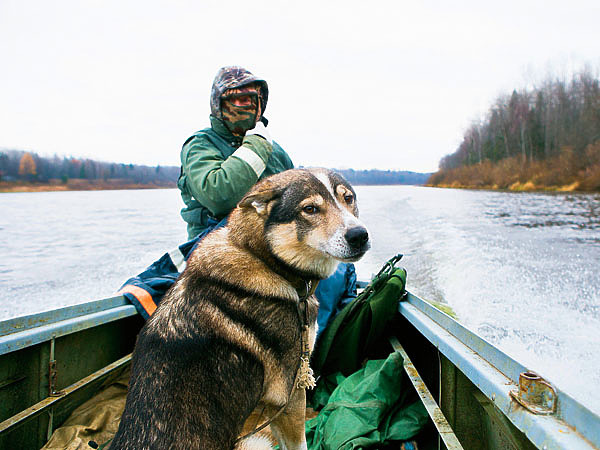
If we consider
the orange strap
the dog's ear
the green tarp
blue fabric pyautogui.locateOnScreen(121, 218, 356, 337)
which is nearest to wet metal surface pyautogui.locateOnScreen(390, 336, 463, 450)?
the green tarp

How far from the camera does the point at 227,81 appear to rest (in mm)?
3250

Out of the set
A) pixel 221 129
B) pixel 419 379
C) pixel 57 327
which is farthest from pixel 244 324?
pixel 221 129

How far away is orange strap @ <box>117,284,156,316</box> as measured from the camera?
2.92 m

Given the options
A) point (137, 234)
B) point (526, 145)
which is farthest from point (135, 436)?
point (526, 145)

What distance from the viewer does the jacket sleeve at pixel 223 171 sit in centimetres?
280

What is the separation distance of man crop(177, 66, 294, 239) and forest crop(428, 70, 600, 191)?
3352 cm

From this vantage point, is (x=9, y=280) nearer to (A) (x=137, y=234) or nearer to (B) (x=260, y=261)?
(A) (x=137, y=234)

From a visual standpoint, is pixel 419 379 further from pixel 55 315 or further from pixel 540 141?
pixel 540 141

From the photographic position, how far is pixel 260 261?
199cm

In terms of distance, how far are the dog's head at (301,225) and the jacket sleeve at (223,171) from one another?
0.70 m

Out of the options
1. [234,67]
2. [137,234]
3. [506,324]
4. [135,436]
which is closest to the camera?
[135,436]

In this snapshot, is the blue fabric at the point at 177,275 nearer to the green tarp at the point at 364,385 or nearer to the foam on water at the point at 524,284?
the green tarp at the point at 364,385

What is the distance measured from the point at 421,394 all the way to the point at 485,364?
56 centimetres

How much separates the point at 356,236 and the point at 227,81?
2.05m
